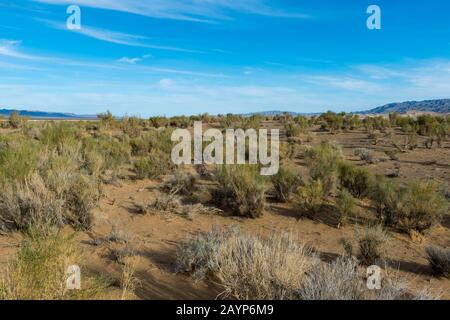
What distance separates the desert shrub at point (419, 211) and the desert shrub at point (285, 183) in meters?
2.84

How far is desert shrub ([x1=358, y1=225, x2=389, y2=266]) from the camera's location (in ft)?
22.4

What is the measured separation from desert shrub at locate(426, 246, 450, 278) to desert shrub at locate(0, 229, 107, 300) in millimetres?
5409

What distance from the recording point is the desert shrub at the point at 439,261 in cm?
639

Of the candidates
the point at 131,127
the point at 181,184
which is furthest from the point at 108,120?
the point at 181,184

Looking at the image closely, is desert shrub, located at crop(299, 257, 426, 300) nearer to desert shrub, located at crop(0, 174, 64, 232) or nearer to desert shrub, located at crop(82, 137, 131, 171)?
desert shrub, located at crop(0, 174, 64, 232)

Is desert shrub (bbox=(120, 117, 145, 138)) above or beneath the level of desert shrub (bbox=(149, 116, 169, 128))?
beneath

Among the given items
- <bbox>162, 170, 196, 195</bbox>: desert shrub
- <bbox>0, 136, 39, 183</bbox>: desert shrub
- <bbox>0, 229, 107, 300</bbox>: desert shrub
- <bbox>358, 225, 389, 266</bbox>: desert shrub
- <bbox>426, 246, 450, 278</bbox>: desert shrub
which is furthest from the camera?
<bbox>162, 170, 196, 195</bbox>: desert shrub

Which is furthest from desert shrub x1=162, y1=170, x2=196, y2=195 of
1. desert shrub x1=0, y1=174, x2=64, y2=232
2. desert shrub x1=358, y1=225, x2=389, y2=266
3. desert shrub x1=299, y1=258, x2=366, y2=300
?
desert shrub x1=299, y1=258, x2=366, y2=300

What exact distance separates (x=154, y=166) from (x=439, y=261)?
906cm

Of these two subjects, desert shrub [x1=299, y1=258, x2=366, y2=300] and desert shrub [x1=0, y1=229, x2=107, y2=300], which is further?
desert shrub [x1=299, y1=258, x2=366, y2=300]

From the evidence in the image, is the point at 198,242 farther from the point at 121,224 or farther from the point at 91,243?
the point at 121,224
